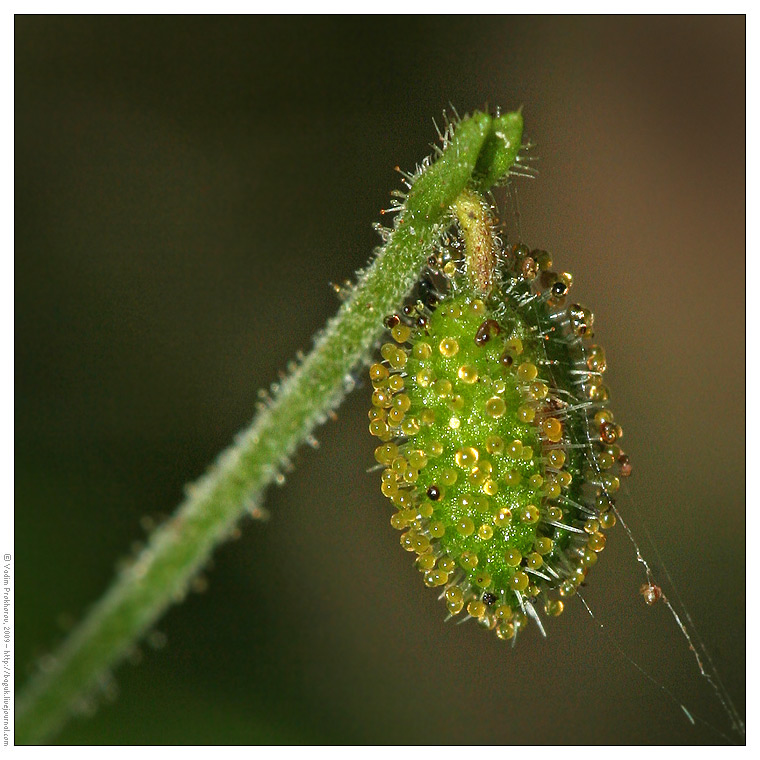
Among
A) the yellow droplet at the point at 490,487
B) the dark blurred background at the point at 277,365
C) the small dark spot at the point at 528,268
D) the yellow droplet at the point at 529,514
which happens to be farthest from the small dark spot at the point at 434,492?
the dark blurred background at the point at 277,365

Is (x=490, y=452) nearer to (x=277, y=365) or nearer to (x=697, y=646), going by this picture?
(x=277, y=365)

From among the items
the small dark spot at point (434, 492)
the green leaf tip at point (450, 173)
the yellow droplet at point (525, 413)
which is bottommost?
the small dark spot at point (434, 492)

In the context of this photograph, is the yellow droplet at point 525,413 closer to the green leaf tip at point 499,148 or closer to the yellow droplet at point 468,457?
the yellow droplet at point 468,457

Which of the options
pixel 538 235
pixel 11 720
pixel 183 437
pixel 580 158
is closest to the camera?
pixel 11 720

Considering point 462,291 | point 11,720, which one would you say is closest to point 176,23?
point 462,291

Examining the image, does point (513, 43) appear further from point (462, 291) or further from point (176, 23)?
point (462, 291)

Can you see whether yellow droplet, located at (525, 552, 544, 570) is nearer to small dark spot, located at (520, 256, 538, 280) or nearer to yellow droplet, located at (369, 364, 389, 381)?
yellow droplet, located at (369, 364, 389, 381)

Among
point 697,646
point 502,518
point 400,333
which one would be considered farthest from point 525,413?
point 697,646
